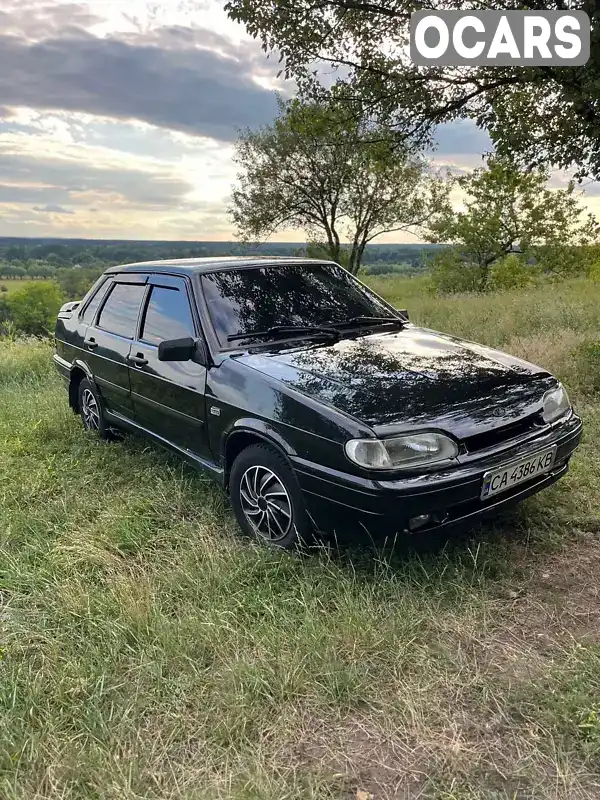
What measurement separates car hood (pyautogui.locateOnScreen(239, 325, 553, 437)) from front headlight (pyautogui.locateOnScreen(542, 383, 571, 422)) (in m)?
0.06

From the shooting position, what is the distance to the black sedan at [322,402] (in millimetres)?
2844

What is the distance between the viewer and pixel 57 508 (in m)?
4.18

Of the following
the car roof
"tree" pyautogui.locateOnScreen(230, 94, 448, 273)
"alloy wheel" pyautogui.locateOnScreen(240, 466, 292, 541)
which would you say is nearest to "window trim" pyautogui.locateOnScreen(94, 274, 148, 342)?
the car roof

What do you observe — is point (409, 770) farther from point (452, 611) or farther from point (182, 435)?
point (182, 435)

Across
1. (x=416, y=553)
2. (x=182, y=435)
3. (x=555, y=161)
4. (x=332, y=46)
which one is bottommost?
(x=416, y=553)

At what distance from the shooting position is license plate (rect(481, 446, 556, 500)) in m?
2.94

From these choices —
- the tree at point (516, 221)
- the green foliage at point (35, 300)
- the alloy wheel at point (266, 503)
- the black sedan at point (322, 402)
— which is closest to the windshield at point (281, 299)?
the black sedan at point (322, 402)

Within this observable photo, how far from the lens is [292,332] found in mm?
3951

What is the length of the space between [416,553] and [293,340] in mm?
1578

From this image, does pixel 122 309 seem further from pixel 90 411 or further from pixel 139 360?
pixel 90 411

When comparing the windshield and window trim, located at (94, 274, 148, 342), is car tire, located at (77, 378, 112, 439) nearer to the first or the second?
window trim, located at (94, 274, 148, 342)

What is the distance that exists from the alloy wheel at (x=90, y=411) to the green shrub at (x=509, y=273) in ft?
77.8

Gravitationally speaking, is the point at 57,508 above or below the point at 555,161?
below

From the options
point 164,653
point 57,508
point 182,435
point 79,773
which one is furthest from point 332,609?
point 57,508
